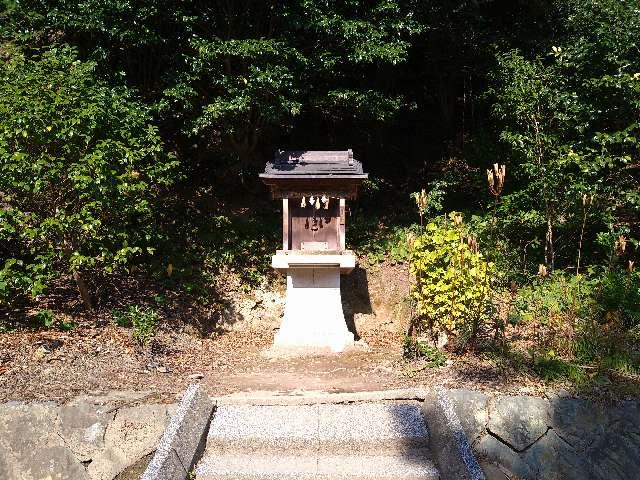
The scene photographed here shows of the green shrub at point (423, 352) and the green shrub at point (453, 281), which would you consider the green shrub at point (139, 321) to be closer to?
the green shrub at point (423, 352)

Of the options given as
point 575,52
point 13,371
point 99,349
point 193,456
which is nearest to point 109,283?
point 99,349

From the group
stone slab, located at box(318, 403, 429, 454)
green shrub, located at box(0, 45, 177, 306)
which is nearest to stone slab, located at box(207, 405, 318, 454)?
stone slab, located at box(318, 403, 429, 454)

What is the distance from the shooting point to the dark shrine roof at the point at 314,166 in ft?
21.9

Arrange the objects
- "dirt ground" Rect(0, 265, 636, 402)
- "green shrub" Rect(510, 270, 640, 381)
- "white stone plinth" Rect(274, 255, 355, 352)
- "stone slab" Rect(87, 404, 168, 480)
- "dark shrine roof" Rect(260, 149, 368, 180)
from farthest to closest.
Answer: "white stone plinth" Rect(274, 255, 355, 352)
"dark shrine roof" Rect(260, 149, 368, 180)
"green shrub" Rect(510, 270, 640, 381)
"dirt ground" Rect(0, 265, 636, 402)
"stone slab" Rect(87, 404, 168, 480)

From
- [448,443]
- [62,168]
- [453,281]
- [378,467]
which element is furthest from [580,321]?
[62,168]

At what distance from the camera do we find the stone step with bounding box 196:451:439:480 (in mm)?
3660

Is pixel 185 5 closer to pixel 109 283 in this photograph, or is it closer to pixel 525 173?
pixel 109 283

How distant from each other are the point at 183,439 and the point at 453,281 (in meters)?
3.11

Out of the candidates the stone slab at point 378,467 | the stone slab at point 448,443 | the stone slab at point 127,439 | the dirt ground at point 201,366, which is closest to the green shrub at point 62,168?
the dirt ground at point 201,366

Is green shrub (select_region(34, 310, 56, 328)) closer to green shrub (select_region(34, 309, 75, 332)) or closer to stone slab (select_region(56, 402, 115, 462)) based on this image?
green shrub (select_region(34, 309, 75, 332))

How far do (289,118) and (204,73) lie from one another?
2704mm

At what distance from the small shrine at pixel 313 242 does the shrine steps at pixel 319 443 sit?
8.08 feet

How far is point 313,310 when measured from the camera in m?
6.96

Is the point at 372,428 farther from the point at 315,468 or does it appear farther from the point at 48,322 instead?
the point at 48,322
